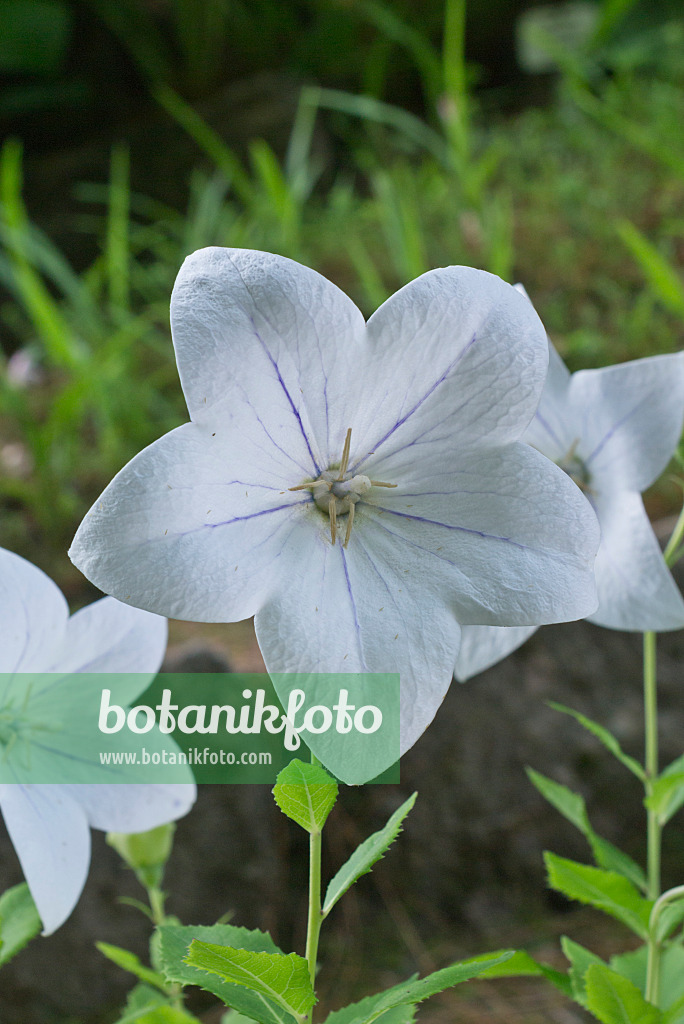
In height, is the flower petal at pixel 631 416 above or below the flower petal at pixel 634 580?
above

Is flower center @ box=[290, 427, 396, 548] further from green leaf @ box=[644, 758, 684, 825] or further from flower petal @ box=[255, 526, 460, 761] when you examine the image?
green leaf @ box=[644, 758, 684, 825]

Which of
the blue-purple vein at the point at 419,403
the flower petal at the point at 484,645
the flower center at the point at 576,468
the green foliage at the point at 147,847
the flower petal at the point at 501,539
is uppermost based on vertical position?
the blue-purple vein at the point at 419,403

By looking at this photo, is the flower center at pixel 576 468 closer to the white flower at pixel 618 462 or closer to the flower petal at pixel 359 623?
the white flower at pixel 618 462

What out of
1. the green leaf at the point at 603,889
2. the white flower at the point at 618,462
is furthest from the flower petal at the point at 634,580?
the green leaf at the point at 603,889

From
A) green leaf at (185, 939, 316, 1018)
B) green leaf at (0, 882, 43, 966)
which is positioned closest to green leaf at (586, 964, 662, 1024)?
green leaf at (185, 939, 316, 1018)

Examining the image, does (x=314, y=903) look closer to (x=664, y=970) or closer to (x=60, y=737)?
(x=60, y=737)

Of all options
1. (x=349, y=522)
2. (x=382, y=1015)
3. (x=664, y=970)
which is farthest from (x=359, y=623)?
(x=664, y=970)
